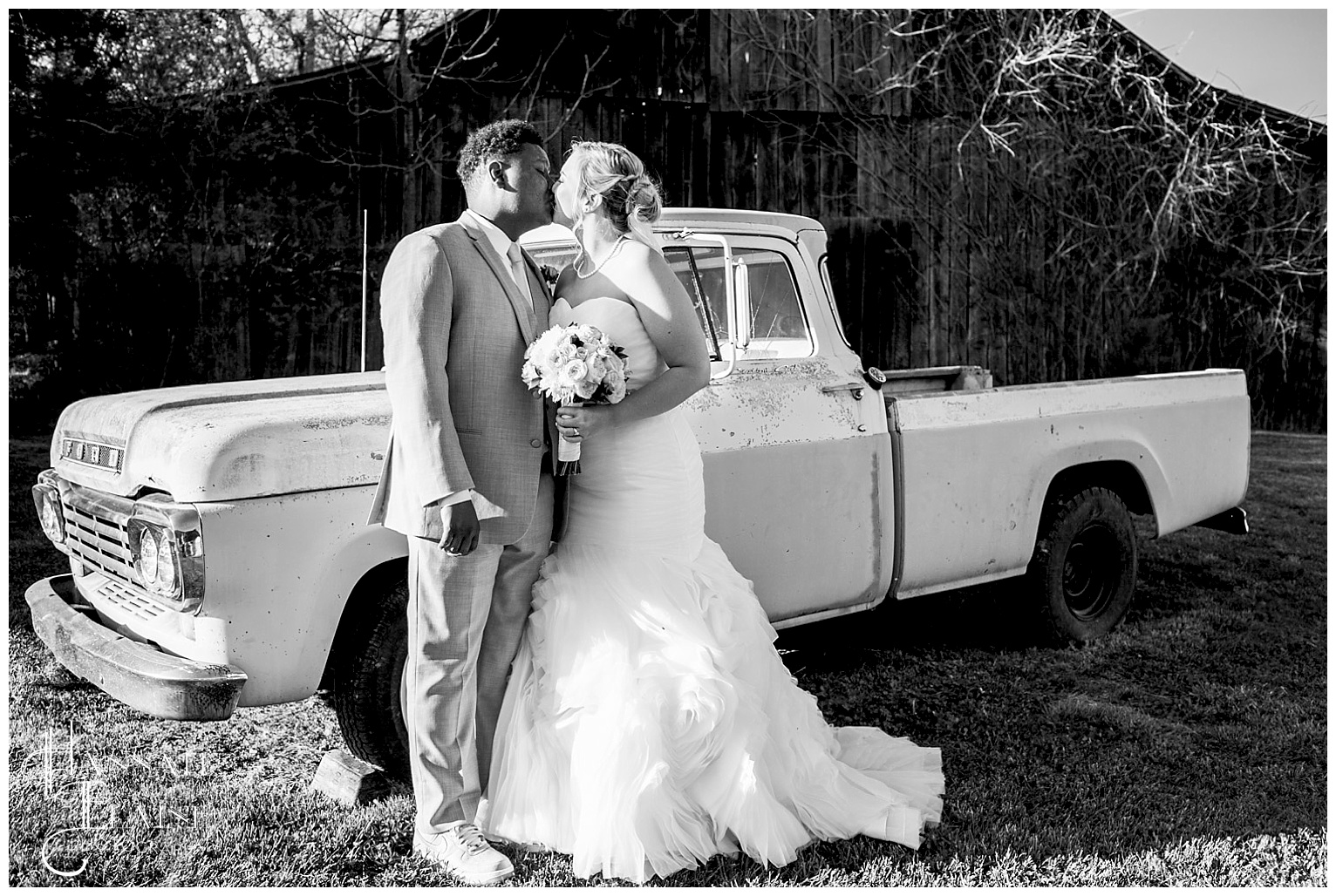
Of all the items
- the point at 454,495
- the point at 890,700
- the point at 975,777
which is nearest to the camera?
the point at 454,495

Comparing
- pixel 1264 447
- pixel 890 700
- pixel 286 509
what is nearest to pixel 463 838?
pixel 286 509

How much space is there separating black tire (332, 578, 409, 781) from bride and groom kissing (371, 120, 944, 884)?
181mm

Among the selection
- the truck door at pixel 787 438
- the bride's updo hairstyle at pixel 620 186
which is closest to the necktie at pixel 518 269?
the bride's updo hairstyle at pixel 620 186

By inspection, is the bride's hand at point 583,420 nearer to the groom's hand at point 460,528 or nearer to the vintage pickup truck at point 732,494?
the groom's hand at point 460,528

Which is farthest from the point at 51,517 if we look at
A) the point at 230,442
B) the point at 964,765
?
the point at 964,765

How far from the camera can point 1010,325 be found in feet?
35.9

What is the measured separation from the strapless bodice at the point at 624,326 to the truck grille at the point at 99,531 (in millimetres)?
1335

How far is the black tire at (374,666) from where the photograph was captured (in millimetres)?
3205

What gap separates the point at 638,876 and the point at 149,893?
124 centimetres

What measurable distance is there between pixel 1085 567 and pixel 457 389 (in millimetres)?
3615

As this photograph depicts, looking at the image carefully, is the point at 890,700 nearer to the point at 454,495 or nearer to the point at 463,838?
the point at 463,838

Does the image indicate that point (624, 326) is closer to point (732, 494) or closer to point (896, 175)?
point (732, 494)

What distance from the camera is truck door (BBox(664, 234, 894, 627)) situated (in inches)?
152

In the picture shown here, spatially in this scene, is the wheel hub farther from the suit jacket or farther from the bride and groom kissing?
the suit jacket
